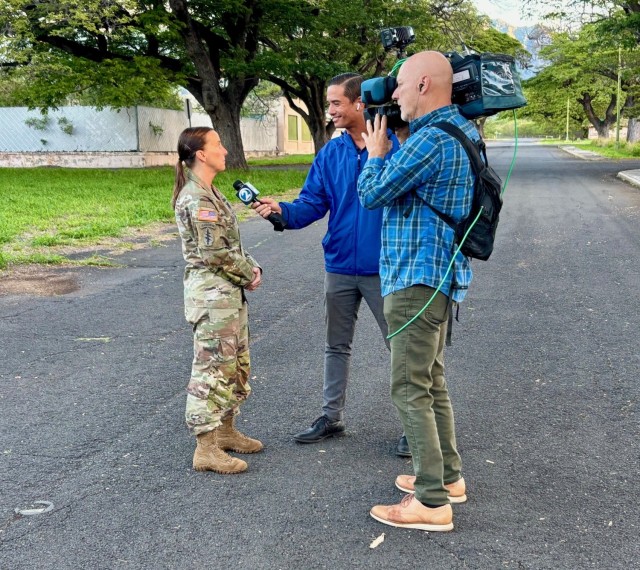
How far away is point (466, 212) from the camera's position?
293 cm

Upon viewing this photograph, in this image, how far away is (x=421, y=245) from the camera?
2936 millimetres

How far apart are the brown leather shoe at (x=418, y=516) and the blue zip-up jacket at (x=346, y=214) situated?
48.4 inches

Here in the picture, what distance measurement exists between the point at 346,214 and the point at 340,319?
1.92 feet

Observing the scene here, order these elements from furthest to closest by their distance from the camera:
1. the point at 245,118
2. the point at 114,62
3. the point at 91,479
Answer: the point at 245,118
the point at 114,62
the point at 91,479

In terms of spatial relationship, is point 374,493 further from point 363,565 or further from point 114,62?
point 114,62

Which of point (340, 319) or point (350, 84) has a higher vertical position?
point (350, 84)

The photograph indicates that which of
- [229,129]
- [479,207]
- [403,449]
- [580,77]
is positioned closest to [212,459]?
[403,449]

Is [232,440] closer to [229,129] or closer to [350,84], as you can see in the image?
[350,84]

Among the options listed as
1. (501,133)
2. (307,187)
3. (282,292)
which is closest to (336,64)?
(282,292)

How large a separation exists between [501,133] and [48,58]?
151077 mm

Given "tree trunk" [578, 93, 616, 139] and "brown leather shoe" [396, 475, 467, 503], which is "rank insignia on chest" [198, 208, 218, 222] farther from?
"tree trunk" [578, 93, 616, 139]

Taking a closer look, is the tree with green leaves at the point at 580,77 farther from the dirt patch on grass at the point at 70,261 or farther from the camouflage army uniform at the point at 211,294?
the camouflage army uniform at the point at 211,294

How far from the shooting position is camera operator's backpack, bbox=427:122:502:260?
2.88 metres

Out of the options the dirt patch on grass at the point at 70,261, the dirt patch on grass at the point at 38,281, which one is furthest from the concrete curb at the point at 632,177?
the dirt patch on grass at the point at 38,281
